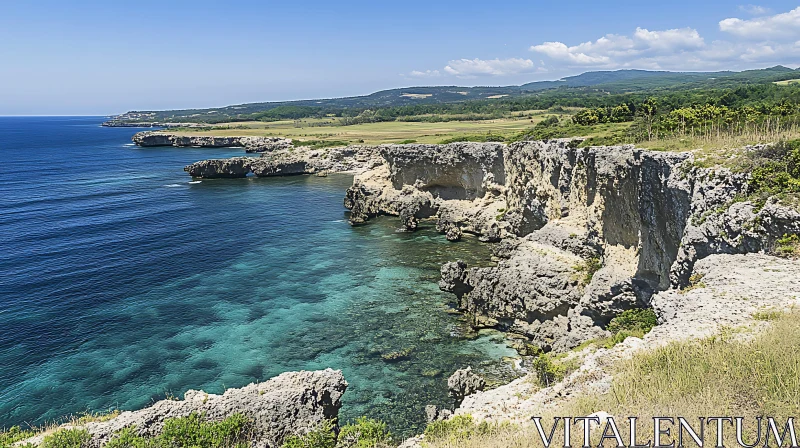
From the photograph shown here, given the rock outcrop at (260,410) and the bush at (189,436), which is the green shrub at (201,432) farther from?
the rock outcrop at (260,410)

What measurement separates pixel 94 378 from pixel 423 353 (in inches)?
854

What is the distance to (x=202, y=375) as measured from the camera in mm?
29625

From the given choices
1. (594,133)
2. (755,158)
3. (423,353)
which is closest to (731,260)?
(755,158)

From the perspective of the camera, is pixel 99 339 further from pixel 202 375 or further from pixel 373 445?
pixel 373 445

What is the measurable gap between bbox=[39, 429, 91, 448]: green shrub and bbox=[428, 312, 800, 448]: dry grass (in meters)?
11.1

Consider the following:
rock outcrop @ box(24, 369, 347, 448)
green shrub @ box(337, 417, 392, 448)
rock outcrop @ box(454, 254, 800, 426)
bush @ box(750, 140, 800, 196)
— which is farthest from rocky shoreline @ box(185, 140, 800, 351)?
rock outcrop @ box(24, 369, 347, 448)

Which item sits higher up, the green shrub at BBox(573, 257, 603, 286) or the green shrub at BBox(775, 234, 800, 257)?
the green shrub at BBox(775, 234, 800, 257)

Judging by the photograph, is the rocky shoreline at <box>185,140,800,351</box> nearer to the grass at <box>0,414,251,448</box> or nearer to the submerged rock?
the submerged rock

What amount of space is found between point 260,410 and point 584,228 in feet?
105

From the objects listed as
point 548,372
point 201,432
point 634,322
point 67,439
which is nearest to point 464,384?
point 548,372

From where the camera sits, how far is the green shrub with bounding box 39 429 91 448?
45.9 ft

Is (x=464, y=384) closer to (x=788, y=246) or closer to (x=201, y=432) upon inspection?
(x=201, y=432)

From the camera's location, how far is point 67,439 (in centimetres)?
1420

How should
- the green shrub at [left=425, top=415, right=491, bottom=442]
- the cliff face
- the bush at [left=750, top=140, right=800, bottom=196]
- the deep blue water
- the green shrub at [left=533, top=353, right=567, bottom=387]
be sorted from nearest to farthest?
the green shrub at [left=425, top=415, right=491, bottom=442] → the green shrub at [left=533, top=353, right=567, bottom=387] → the bush at [left=750, top=140, right=800, bottom=196] → the cliff face → the deep blue water
